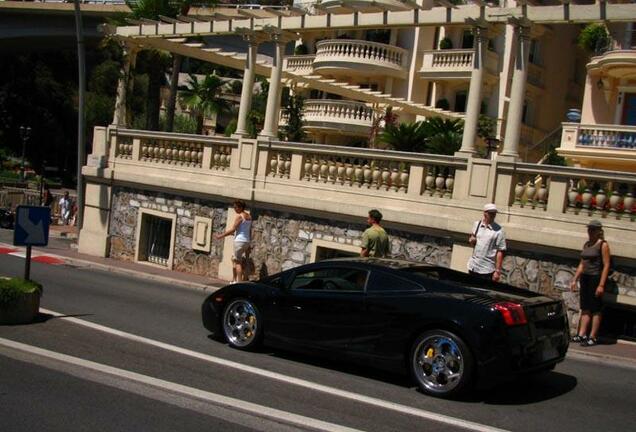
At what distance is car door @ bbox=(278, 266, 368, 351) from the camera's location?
311 inches

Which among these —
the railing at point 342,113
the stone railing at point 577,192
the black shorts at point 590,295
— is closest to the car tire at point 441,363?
the black shorts at point 590,295

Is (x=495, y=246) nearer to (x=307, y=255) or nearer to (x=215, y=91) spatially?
(x=307, y=255)

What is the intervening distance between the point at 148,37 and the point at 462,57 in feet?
51.0

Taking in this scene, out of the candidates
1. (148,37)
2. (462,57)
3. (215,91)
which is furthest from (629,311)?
(215,91)

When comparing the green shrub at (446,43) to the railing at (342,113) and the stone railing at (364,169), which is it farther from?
the stone railing at (364,169)

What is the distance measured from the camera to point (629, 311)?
10648 millimetres

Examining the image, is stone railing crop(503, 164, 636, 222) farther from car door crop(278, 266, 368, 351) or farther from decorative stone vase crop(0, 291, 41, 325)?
decorative stone vase crop(0, 291, 41, 325)

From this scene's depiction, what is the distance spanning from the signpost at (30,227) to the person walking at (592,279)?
744 centimetres

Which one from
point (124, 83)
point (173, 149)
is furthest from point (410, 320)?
point (124, 83)

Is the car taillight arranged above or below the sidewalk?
above

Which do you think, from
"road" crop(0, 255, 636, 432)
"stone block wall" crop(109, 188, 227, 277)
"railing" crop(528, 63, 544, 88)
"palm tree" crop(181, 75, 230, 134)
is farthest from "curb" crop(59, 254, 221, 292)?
"railing" crop(528, 63, 544, 88)

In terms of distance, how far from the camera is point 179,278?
15.4m

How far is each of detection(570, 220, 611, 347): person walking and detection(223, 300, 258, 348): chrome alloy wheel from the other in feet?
15.2

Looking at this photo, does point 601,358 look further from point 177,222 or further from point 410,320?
point 177,222
